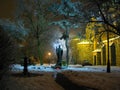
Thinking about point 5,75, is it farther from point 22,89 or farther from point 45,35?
point 45,35

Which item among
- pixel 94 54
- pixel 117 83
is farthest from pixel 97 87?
pixel 94 54

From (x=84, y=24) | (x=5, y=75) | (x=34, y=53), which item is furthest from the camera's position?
(x=34, y=53)

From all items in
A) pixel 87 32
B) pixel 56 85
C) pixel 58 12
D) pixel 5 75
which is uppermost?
pixel 58 12

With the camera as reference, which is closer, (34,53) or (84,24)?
(84,24)

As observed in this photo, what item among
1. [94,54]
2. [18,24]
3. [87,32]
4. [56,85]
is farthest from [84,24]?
[94,54]

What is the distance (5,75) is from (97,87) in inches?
164

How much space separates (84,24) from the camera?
16.8 meters

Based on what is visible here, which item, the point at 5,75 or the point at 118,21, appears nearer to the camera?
the point at 5,75

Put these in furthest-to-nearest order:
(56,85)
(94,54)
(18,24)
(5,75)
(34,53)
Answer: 1. (94,54)
2. (34,53)
3. (18,24)
4. (56,85)
5. (5,75)

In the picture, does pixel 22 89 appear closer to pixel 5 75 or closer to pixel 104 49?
pixel 5 75

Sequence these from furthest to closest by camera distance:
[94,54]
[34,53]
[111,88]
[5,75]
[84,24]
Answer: [94,54] < [34,53] < [84,24] < [111,88] < [5,75]

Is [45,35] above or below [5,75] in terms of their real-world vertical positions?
above

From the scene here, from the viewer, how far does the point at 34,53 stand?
163 feet

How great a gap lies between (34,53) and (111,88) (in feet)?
130
